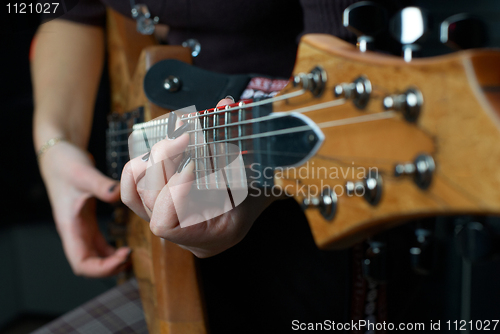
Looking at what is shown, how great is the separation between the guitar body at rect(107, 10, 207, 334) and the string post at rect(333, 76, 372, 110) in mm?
285

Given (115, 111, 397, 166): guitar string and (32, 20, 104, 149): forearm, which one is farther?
(32, 20, 104, 149): forearm

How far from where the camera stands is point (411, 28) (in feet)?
0.73

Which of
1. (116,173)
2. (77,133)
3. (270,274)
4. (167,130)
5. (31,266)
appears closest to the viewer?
(167,130)

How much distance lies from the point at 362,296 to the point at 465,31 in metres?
0.32

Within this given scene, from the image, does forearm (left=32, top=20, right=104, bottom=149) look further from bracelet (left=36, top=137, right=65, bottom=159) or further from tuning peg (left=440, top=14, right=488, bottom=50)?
tuning peg (left=440, top=14, right=488, bottom=50)

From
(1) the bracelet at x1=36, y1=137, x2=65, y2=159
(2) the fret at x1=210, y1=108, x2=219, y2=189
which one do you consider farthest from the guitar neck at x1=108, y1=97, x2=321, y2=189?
(1) the bracelet at x1=36, y1=137, x2=65, y2=159

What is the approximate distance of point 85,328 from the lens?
551 millimetres

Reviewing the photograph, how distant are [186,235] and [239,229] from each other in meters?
0.05

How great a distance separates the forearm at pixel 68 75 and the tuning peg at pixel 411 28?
0.65 meters

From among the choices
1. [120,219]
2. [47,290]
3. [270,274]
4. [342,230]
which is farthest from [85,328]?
[47,290]

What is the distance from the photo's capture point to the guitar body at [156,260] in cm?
44

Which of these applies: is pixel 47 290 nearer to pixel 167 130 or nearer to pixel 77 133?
pixel 77 133

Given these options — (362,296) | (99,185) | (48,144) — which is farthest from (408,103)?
(48,144)

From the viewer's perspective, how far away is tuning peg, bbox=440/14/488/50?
0.70ft
